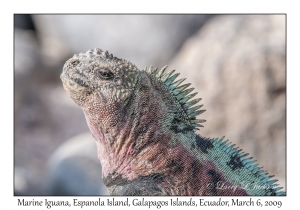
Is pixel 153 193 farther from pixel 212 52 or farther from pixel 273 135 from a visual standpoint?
pixel 212 52

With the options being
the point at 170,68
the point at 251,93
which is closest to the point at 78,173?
the point at 170,68

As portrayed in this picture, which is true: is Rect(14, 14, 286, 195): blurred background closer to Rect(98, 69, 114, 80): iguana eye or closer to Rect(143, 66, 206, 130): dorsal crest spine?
Rect(143, 66, 206, 130): dorsal crest spine

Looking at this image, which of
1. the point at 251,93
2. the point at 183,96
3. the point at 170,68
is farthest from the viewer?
the point at 170,68

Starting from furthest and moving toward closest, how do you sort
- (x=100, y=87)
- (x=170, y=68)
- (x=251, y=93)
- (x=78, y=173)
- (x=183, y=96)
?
(x=170, y=68) → (x=251, y=93) → (x=78, y=173) → (x=183, y=96) → (x=100, y=87)

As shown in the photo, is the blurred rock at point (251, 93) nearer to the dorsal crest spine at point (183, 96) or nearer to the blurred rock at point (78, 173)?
the blurred rock at point (78, 173)

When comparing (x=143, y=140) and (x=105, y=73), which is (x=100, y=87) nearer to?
(x=105, y=73)

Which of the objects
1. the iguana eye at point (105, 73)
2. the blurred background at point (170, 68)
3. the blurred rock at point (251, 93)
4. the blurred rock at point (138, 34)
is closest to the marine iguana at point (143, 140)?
the iguana eye at point (105, 73)
